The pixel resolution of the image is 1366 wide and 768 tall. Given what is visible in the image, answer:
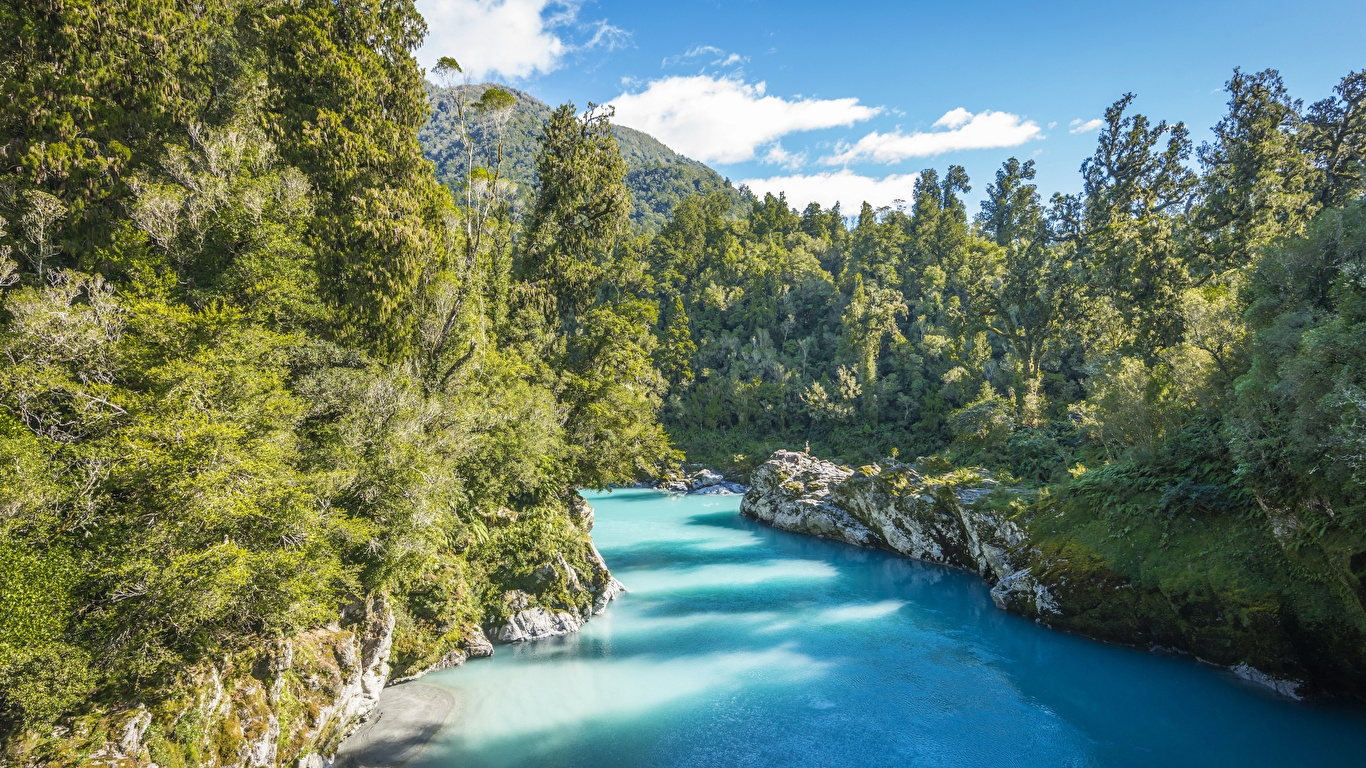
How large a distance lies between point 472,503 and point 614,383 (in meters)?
6.90

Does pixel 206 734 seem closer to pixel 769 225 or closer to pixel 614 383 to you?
pixel 614 383

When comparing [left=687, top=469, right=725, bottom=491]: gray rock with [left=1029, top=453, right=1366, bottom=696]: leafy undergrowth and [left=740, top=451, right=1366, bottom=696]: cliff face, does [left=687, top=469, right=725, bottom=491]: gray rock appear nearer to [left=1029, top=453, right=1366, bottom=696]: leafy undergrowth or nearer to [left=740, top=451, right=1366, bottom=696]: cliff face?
[left=740, top=451, right=1366, bottom=696]: cliff face

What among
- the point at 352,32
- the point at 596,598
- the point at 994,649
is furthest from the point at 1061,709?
the point at 352,32

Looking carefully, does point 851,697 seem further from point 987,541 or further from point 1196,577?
point 987,541

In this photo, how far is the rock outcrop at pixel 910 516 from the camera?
60.5ft

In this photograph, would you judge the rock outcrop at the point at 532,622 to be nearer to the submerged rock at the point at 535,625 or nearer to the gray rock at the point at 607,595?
the submerged rock at the point at 535,625

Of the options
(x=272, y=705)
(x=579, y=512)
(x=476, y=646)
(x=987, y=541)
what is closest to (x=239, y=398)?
(x=272, y=705)

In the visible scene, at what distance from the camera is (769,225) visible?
72.5 m

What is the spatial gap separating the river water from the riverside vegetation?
1538mm

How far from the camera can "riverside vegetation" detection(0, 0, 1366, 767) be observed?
7289 mm

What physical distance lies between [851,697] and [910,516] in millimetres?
13168

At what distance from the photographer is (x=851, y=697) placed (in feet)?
42.2

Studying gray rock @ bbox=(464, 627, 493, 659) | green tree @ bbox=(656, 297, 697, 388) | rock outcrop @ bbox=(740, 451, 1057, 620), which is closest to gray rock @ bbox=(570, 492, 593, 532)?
gray rock @ bbox=(464, 627, 493, 659)

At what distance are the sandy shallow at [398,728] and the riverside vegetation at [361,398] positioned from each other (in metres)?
0.80
